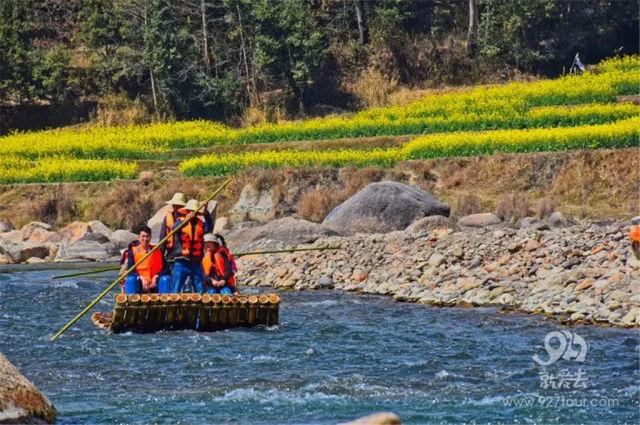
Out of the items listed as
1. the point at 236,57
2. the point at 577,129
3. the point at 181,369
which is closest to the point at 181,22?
the point at 236,57

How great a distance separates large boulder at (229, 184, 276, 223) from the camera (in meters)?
33.8

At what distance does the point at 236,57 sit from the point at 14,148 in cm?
1117

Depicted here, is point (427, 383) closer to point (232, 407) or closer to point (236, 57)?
point (232, 407)

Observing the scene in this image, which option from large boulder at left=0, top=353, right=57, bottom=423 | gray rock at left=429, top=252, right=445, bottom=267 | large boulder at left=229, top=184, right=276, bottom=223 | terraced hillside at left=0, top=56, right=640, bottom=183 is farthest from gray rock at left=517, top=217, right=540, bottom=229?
large boulder at left=0, top=353, right=57, bottom=423

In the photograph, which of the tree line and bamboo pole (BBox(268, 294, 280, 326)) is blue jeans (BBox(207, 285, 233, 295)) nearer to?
bamboo pole (BBox(268, 294, 280, 326))

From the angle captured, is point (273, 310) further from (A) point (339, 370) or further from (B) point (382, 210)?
(B) point (382, 210)

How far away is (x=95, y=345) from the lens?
1744cm

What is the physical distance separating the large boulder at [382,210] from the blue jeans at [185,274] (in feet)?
31.4

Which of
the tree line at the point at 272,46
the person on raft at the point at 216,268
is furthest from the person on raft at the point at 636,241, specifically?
the tree line at the point at 272,46

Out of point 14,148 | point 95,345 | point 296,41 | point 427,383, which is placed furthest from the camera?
point 296,41

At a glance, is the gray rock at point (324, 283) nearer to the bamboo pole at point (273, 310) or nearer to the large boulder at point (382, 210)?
the large boulder at point (382, 210)

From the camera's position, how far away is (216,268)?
1916cm

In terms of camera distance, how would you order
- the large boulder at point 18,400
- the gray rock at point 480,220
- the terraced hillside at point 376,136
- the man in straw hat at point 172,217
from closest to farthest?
the large boulder at point 18,400, the man in straw hat at point 172,217, the gray rock at point 480,220, the terraced hillside at point 376,136

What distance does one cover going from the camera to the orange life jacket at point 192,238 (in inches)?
740
